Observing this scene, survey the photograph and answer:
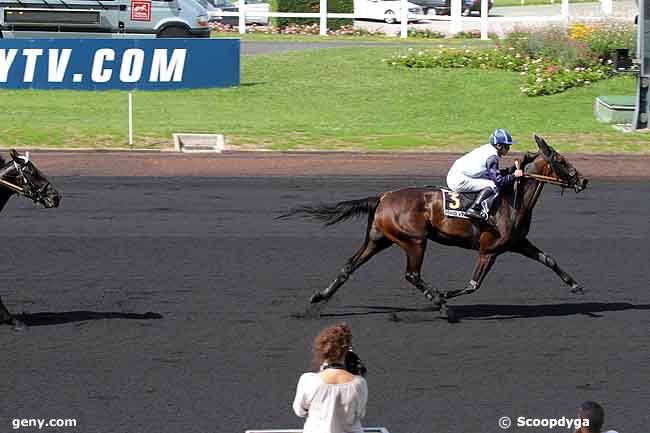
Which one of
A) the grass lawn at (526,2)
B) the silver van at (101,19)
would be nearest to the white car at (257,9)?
the silver van at (101,19)

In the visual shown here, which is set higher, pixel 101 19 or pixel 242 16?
pixel 242 16

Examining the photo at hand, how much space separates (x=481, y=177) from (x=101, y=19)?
65.1 feet

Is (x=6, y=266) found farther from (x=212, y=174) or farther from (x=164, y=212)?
(x=212, y=174)

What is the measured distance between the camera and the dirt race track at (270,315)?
9.15 meters

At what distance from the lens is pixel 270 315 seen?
11.7m

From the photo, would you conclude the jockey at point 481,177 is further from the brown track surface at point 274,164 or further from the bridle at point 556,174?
the brown track surface at point 274,164

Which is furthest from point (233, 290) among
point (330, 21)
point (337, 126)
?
point (330, 21)

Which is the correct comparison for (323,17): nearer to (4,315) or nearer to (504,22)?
(504,22)

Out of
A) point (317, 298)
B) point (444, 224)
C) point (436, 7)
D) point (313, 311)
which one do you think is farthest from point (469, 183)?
point (436, 7)

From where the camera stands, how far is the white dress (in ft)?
20.1

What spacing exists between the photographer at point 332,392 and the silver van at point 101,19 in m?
22.4

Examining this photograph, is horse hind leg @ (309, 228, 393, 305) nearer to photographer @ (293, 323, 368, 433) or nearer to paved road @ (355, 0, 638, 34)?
photographer @ (293, 323, 368, 433)

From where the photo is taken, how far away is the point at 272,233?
1573 cm

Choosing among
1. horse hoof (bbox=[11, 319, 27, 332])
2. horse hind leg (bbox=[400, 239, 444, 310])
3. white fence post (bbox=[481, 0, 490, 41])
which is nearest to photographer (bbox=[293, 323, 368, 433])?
horse hind leg (bbox=[400, 239, 444, 310])
